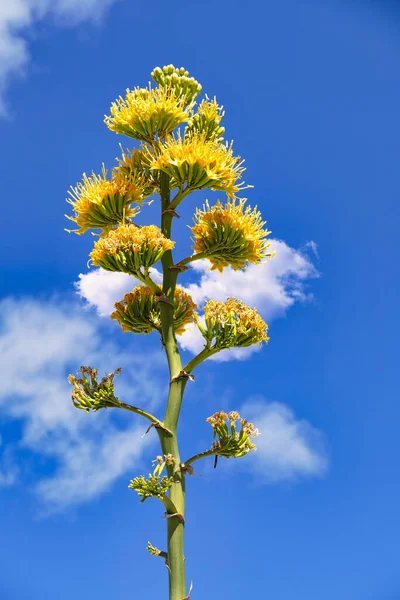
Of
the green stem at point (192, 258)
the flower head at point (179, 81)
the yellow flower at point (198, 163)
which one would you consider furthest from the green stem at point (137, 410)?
the flower head at point (179, 81)

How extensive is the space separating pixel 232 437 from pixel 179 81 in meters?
4.96

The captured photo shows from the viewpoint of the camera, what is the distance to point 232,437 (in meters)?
7.23

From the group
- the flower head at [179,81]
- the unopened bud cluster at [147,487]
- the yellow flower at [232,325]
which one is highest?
the flower head at [179,81]

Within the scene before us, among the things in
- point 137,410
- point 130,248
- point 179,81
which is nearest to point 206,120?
point 179,81

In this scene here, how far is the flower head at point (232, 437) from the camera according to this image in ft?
23.7

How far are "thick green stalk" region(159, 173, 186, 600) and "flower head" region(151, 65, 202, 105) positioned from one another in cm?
131

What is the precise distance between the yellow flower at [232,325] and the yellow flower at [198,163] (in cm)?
155

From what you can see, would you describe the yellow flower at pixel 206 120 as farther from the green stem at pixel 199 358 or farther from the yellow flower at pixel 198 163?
the green stem at pixel 199 358

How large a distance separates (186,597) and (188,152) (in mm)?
5184

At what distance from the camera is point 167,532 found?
22.1ft

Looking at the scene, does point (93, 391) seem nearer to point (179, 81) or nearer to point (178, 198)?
point (178, 198)

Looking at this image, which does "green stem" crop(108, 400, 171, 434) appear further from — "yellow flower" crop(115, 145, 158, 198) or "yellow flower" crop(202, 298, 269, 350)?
"yellow flower" crop(115, 145, 158, 198)

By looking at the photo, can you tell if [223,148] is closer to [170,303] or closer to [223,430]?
[170,303]

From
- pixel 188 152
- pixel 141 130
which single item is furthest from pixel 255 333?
pixel 141 130
